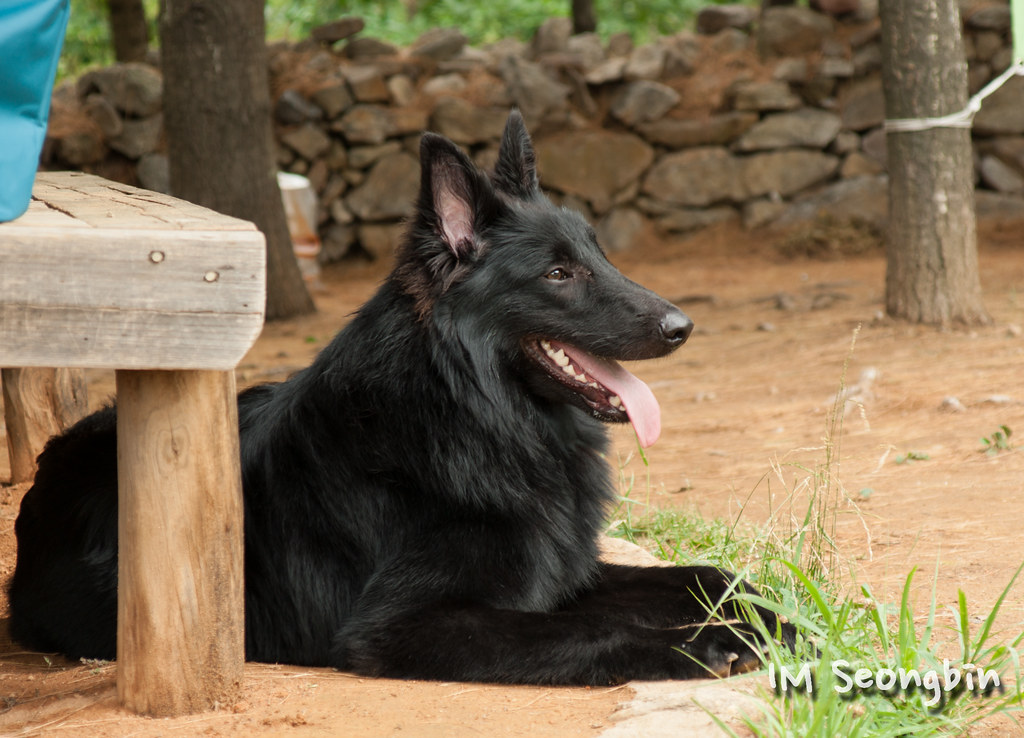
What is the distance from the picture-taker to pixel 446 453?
282cm

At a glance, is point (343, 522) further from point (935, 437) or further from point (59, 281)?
point (935, 437)

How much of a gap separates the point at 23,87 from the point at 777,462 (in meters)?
2.36

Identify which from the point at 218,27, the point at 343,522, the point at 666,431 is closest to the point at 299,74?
the point at 218,27

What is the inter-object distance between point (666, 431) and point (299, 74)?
7548 mm

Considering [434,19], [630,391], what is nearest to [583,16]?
[434,19]

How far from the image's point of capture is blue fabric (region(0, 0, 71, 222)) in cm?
207

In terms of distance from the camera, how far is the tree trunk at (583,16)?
12.8 m

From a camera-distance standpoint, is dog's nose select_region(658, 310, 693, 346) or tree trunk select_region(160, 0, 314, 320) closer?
dog's nose select_region(658, 310, 693, 346)

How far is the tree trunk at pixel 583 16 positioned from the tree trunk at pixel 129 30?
16.9 feet

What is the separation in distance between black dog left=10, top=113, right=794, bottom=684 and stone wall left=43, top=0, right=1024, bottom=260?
28.8 feet

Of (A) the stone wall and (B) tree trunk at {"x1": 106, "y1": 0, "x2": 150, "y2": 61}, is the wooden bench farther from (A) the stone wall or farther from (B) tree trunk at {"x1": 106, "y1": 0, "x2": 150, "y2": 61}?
(B) tree trunk at {"x1": 106, "y1": 0, "x2": 150, "y2": 61}

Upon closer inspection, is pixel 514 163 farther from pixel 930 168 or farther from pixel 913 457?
pixel 930 168

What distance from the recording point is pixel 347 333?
2912 mm

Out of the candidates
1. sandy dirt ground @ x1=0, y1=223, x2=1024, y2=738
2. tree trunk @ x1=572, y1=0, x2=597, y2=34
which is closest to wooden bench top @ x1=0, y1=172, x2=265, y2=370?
sandy dirt ground @ x1=0, y1=223, x2=1024, y2=738
